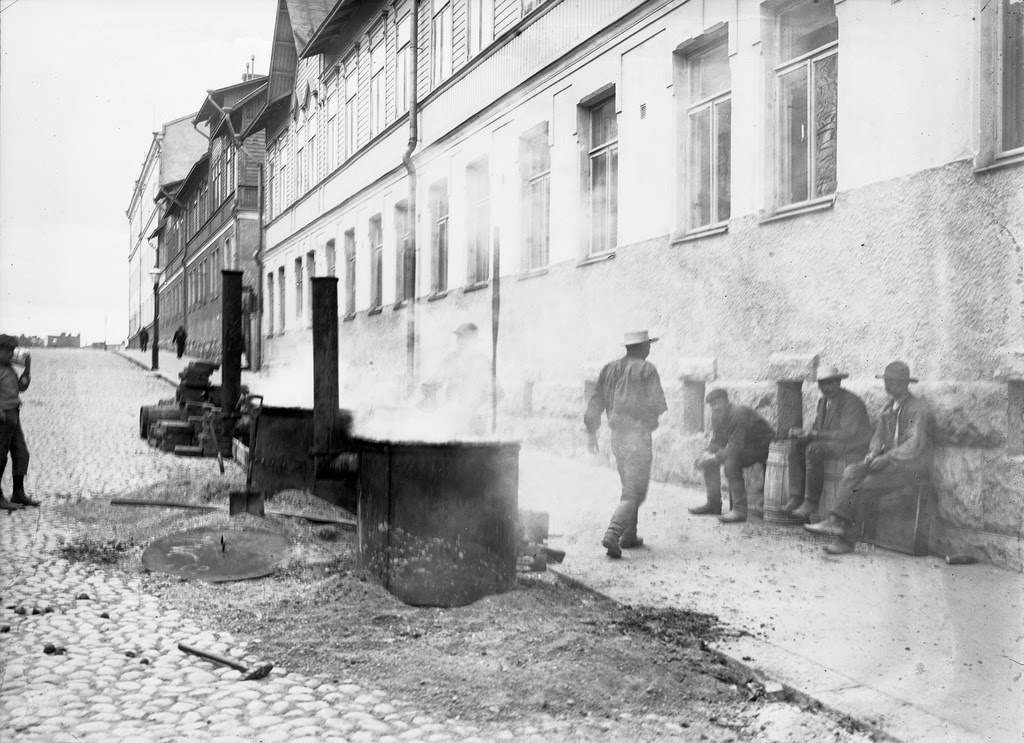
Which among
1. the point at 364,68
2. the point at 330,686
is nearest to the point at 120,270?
the point at 330,686

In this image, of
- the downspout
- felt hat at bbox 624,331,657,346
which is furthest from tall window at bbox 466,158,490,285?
felt hat at bbox 624,331,657,346

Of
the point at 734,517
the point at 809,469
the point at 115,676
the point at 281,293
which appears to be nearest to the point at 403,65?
the point at 281,293

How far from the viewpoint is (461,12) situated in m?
9.89

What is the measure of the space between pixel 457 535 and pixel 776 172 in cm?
421

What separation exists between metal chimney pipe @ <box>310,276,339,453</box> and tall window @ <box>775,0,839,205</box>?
374cm

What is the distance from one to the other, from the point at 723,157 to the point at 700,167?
27 centimetres

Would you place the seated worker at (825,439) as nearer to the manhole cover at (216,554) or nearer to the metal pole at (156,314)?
the manhole cover at (216,554)

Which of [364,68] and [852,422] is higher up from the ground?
[364,68]

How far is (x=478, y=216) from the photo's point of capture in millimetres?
9734

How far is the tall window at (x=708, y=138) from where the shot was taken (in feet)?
25.1

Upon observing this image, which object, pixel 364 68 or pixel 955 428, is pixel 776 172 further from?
pixel 364 68

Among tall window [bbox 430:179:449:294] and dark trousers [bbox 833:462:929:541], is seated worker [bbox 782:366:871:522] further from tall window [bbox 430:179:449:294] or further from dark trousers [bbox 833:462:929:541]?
tall window [bbox 430:179:449:294]

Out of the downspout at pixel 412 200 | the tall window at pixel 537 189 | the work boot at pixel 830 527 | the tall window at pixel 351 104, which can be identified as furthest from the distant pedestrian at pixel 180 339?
the work boot at pixel 830 527

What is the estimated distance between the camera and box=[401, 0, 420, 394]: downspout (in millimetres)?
9188
